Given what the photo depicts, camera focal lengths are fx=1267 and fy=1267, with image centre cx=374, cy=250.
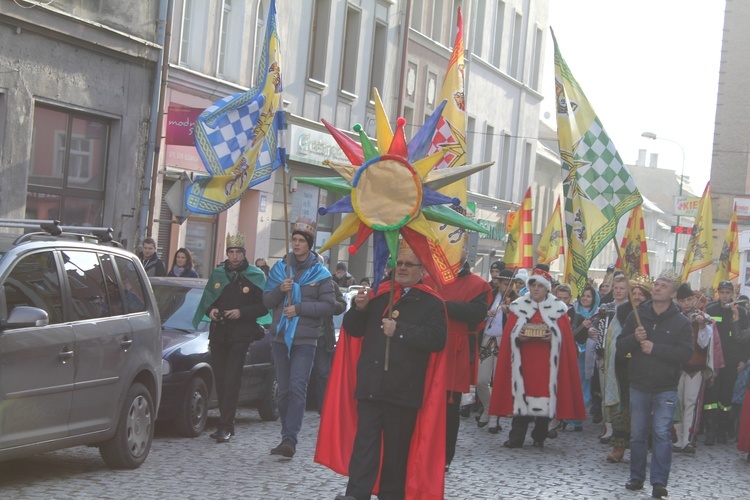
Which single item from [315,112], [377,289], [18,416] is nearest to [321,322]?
[377,289]

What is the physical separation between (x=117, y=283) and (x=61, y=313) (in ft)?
3.68

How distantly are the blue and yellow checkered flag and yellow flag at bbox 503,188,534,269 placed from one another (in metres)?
11.9

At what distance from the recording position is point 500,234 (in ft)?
152

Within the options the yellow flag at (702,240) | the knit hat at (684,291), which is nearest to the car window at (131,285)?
the knit hat at (684,291)

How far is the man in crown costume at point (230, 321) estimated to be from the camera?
11797 mm

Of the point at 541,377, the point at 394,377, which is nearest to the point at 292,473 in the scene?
the point at 394,377

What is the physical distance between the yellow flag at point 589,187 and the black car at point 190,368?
11.5 ft

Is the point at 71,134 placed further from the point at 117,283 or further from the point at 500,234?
the point at 500,234

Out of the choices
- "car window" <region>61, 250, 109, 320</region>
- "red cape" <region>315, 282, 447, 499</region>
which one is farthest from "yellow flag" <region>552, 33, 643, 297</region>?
"car window" <region>61, 250, 109, 320</region>

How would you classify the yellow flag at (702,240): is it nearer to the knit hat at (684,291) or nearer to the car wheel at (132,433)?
the knit hat at (684,291)

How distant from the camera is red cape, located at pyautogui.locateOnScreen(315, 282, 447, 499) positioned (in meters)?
8.37

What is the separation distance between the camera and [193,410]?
12117 millimetres

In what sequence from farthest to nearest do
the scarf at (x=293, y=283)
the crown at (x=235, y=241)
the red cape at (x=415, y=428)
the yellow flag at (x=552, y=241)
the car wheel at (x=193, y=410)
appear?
the yellow flag at (x=552, y=241)
the crown at (x=235, y=241)
the car wheel at (x=193, y=410)
the scarf at (x=293, y=283)
the red cape at (x=415, y=428)

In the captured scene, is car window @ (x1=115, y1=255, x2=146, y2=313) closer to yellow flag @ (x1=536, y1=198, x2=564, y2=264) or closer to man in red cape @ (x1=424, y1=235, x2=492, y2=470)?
man in red cape @ (x1=424, y1=235, x2=492, y2=470)
